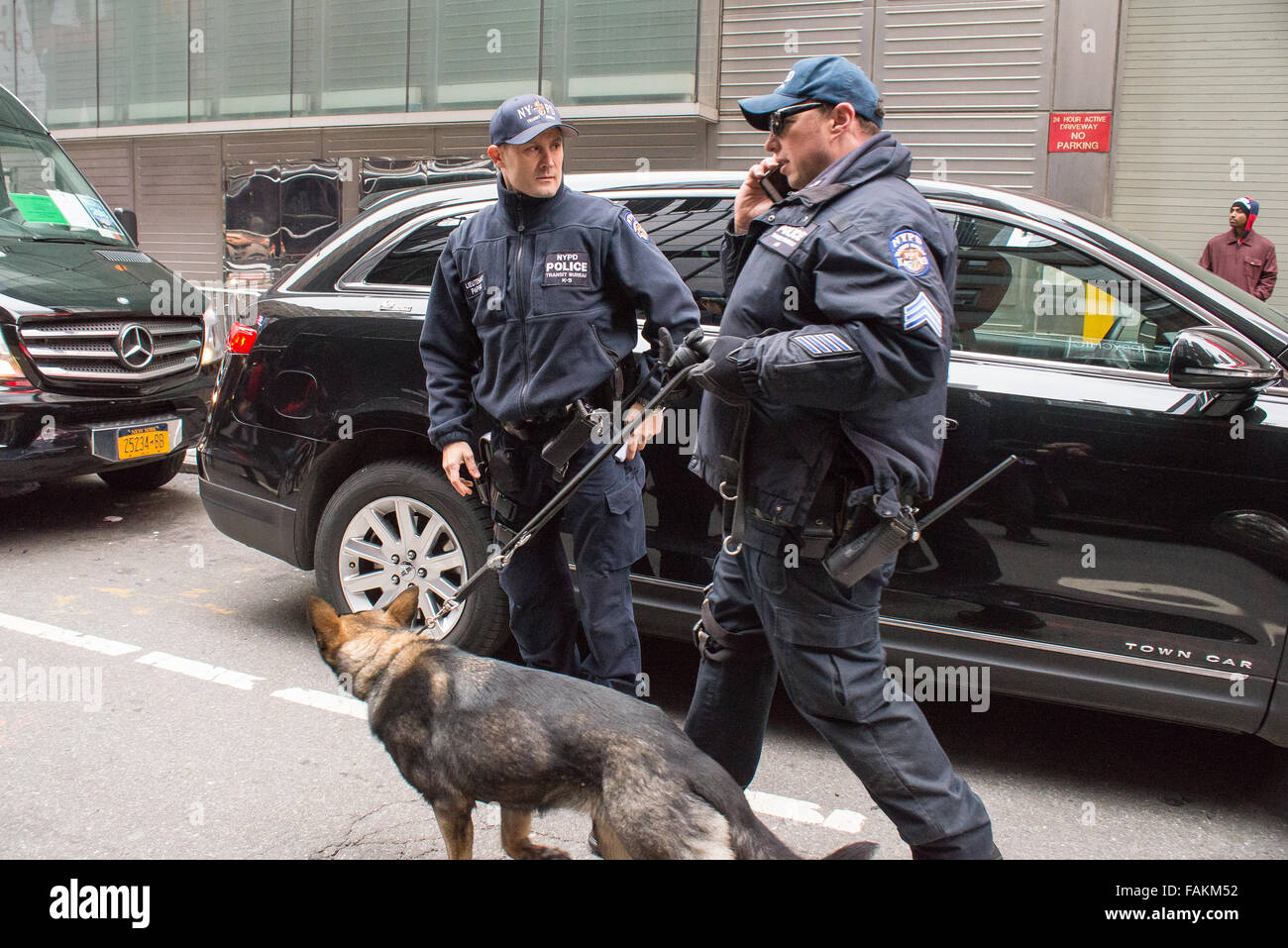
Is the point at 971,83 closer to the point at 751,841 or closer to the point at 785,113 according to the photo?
the point at 785,113

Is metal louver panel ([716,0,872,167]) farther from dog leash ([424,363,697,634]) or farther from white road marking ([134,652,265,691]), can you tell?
dog leash ([424,363,697,634])

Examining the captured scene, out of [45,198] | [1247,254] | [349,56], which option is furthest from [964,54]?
[45,198]

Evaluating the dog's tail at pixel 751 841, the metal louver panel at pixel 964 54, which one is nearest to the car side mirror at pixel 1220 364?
the dog's tail at pixel 751 841

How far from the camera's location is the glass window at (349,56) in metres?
12.8

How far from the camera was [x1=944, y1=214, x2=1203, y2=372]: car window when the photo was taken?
315 centimetres

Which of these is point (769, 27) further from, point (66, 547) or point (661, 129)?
point (66, 547)

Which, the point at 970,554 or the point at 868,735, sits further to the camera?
the point at 970,554

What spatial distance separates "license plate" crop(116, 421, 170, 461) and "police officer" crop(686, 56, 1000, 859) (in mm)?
4420

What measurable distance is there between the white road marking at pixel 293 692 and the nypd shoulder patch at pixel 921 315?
5.17ft

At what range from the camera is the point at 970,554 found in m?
3.18

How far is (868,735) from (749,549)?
0.46 metres

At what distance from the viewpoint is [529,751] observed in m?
2.27

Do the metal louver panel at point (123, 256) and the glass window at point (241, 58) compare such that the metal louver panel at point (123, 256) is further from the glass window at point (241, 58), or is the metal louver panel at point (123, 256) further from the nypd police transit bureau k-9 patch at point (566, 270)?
the glass window at point (241, 58)
